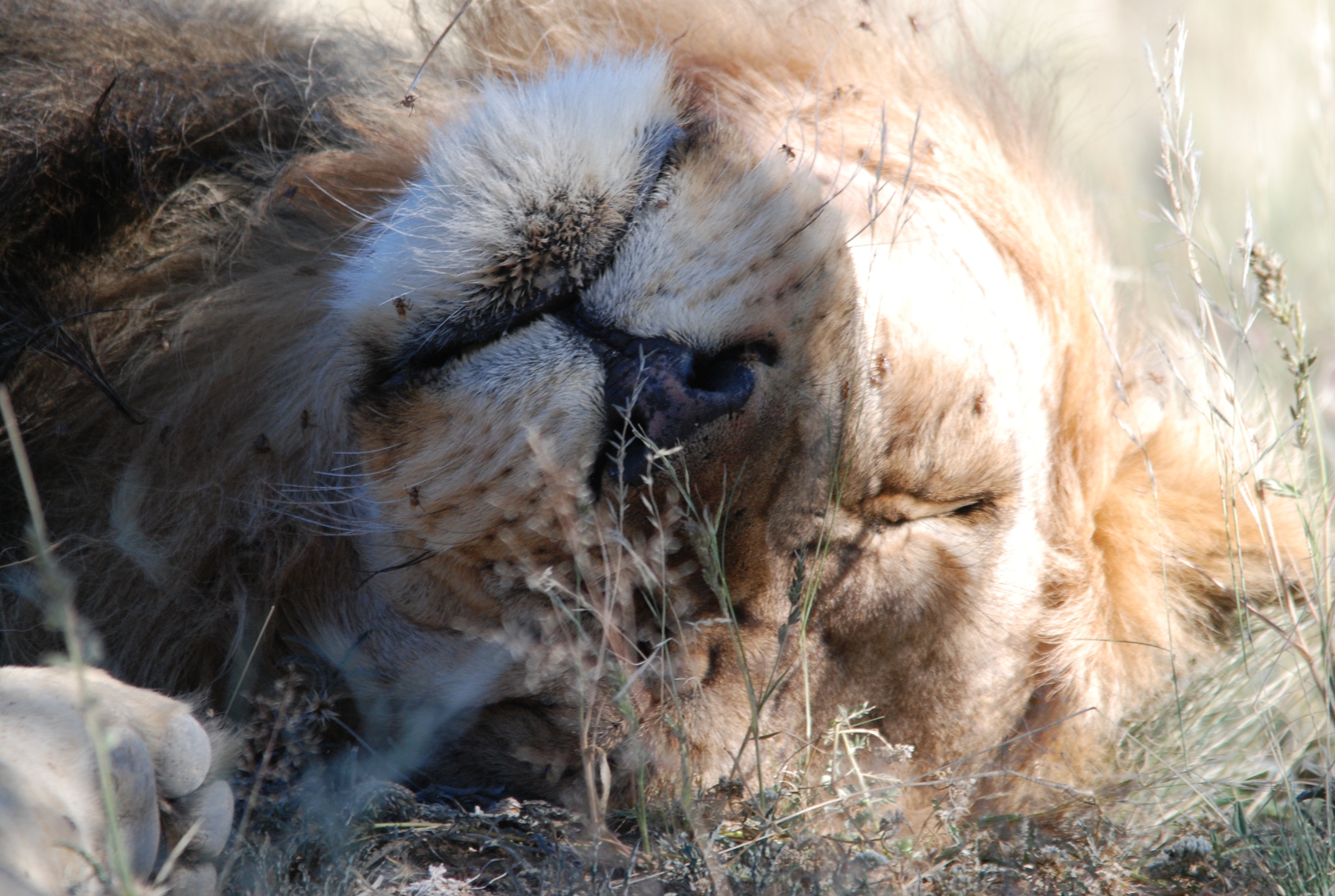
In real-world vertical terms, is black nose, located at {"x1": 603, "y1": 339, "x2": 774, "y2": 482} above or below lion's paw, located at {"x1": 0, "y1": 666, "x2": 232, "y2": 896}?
above

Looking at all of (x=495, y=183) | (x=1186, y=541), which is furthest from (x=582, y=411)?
(x=1186, y=541)

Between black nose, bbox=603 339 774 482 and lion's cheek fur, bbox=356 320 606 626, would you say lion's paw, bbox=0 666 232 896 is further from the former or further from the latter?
black nose, bbox=603 339 774 482

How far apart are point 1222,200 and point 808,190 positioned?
536cm

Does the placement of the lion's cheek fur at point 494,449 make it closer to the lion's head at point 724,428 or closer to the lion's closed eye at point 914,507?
the lion's head at point 724,428

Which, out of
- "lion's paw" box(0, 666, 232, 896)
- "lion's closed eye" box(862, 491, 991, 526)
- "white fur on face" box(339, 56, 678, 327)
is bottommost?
"lion's paw" box(0, 666, 232, 896)

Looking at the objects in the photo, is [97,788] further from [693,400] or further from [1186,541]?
[1186,541]

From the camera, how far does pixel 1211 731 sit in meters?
2.52

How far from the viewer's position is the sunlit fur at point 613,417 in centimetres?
173

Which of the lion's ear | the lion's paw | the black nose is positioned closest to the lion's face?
the black nose

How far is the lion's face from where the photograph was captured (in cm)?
170

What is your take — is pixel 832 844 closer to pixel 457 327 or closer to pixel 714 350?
pixel 714 350

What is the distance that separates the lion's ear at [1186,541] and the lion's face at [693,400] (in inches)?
12.1

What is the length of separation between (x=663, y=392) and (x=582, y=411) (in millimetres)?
127

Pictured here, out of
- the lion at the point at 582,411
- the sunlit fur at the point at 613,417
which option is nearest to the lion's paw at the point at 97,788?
the lion at the point at 582,411
